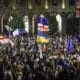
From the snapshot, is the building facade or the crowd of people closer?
the crowd of people

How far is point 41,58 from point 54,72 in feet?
8.93

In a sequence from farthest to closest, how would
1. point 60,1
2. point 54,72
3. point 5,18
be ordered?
point 60,1, point 5,18, point 54,72

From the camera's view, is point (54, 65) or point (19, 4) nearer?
point (54, 65)

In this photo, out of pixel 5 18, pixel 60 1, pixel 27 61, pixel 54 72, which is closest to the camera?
pixel 54 72

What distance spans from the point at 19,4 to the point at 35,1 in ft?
7.56

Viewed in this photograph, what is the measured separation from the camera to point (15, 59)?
20797 mm

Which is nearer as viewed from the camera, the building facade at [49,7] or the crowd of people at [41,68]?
the crowd of people at [41,68]

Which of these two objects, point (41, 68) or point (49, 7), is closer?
point (41, 68)

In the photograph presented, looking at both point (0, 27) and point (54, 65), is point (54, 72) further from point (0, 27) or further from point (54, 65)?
point (0, 27)

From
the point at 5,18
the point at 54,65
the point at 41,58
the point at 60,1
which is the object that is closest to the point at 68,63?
the point at 54,65

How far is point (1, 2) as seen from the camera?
66500 millimetres

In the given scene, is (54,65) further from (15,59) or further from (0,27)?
(0,27)

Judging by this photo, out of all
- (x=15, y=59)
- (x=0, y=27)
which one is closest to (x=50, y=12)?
(x=0, y=27)

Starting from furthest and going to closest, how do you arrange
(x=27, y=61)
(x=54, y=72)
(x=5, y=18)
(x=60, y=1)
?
1. (x=60, y=1)
2. (x=5, y=18)
3. (x=27, y=61)
4. (x=54, y=72)
